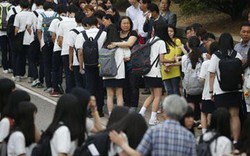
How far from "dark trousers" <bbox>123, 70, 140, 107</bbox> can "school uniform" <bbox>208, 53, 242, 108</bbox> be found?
96.2 inches

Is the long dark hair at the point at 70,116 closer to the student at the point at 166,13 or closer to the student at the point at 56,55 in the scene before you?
the student at the point at 56,55

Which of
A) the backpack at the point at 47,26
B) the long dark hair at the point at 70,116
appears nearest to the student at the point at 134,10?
the backpack at the point at 47,26

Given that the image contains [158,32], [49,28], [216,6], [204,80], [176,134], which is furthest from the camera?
[216,6]

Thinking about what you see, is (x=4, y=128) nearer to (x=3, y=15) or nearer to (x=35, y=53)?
(x=35, y=53)

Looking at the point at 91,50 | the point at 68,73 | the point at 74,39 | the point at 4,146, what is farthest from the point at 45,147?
the point at 68,73

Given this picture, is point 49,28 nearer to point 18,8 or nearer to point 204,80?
point 18,8

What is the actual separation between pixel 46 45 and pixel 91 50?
2984mm

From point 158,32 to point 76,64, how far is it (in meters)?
2.29

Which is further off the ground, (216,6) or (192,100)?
(216,6)

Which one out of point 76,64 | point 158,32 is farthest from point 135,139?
point 76,64

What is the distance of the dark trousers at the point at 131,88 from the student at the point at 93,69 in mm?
496

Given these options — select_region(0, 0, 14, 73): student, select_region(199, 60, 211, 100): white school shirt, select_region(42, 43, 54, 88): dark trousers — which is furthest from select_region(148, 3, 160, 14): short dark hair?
select_region(0, 0, 14, 73): student

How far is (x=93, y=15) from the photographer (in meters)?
16.7

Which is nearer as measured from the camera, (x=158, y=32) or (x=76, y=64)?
(x=158, y=32)
